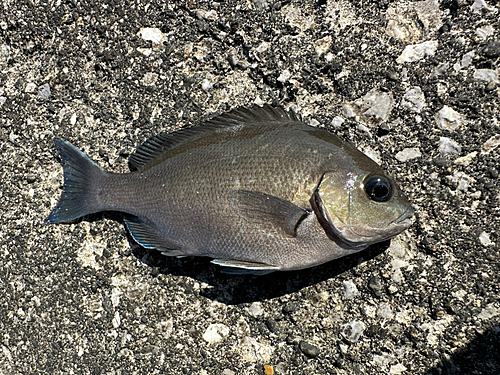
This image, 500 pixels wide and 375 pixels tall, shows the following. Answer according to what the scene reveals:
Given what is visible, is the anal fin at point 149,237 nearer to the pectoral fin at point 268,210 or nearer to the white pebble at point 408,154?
the pectoral fin at point 268,210

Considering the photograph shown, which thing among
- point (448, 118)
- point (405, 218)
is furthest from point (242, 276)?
point (448, 118)

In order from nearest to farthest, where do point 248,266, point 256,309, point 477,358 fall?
point 248,266, point 477,358, point 256,309

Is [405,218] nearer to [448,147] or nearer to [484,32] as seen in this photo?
[448,147]

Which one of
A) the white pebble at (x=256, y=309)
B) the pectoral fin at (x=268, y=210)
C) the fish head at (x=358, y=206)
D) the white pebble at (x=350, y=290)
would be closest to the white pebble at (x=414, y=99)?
the fish head at (x=358, y=206)

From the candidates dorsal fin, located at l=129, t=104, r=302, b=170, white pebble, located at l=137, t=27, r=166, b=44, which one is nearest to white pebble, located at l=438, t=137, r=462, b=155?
dorsal fin, located at l=129, t=104, r=302, b=170

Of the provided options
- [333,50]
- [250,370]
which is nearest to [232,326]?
[250,370]

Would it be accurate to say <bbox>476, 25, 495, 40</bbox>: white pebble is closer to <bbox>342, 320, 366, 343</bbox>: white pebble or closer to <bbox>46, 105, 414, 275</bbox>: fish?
<bbox>46, 105, 414, 275</bbox>: fish
